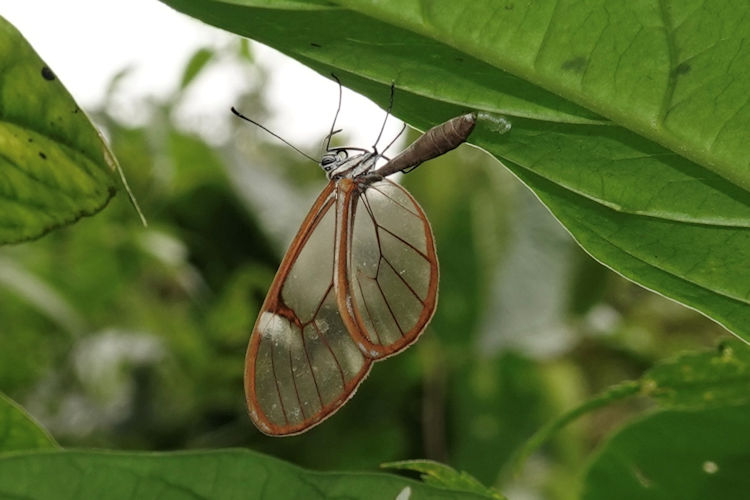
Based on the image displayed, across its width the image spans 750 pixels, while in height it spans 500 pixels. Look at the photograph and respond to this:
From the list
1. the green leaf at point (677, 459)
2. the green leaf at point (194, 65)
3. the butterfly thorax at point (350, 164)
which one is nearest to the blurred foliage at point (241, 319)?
the green leaf at point (194, 65)

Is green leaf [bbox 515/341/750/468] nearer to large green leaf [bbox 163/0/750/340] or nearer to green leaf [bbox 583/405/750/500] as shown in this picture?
green leaf [bbox 583/405/750/500]

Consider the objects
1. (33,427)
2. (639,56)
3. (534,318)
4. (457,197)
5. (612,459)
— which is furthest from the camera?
(457,197)

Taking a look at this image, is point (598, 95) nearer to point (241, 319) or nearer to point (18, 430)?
point (18, 430)

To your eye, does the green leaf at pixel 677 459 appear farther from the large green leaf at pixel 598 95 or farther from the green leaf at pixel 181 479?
the green leaf at pixel 181 479

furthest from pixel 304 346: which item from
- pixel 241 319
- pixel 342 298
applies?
pixel 241 319

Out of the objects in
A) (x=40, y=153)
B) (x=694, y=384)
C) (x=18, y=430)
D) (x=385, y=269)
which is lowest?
(x=18, y=430)

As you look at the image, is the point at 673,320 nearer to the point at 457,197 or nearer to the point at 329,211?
the point at 457,197

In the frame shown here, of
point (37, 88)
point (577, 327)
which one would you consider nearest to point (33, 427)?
point (37, 88)
